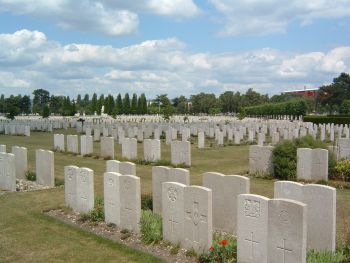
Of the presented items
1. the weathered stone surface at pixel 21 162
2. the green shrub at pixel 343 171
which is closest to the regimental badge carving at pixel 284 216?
the green shrub at pixel 343 171

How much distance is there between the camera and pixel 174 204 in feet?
24.3

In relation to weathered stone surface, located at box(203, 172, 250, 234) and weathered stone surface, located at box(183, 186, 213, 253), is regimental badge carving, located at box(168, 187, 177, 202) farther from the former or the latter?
weathered stone surface, located at box(203, 172, 250, 234)

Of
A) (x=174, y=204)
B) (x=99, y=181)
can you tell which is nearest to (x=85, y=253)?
(x=174, y=204)

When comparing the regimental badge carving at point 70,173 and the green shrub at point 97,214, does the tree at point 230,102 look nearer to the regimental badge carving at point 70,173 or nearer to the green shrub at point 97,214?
the regimental badge carving at point 70,173

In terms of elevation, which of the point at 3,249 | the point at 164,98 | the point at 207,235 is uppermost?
the point at 164,98

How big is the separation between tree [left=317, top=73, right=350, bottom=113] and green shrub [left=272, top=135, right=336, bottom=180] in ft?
251

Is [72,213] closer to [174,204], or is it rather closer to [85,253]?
[85,253]

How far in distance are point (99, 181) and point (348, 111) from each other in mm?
63884

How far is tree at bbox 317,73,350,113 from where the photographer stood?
86519 mm

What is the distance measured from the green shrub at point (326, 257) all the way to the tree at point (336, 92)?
8479 centimetres

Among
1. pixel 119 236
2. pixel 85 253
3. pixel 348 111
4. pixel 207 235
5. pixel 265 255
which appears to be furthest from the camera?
pixel 348 111

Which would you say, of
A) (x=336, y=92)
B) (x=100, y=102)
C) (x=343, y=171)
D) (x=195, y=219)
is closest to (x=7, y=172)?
(x=195, y=219)

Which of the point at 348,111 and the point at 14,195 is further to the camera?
the point at 348,111

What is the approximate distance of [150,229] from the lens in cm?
796
